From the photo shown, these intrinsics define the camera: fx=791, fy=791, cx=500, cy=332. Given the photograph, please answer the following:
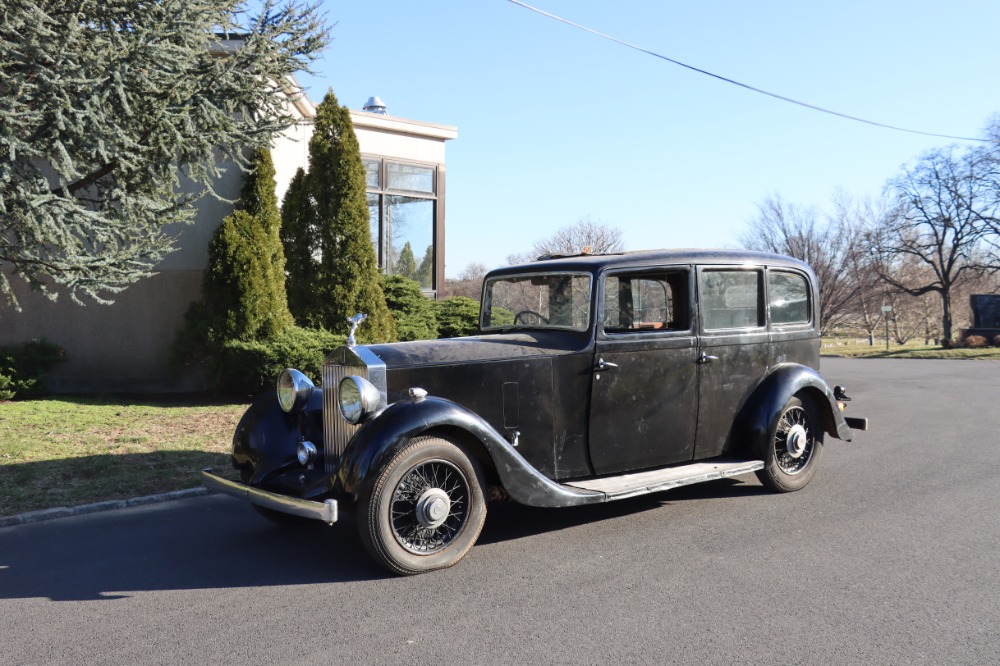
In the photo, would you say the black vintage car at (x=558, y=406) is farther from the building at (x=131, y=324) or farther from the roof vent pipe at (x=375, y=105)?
the roof vent pipe at (x=375, y=105)

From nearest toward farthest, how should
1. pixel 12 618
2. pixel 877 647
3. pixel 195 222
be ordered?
pixel 877 647 → pixel 12 618 → pixel 195 222

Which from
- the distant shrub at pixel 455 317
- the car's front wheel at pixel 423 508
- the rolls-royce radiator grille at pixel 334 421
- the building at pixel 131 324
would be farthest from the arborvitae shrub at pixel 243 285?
the car's front wheel at pixel 423 508

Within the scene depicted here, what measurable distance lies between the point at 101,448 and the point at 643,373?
218 inches

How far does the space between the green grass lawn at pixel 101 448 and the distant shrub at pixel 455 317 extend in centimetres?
496

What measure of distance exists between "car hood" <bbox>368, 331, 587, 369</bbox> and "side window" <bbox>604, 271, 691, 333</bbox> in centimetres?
49

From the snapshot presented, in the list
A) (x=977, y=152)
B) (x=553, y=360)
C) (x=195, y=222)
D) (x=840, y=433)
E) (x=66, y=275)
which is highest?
(x=977, y=152)

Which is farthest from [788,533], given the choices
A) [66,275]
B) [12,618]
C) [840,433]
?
[66,275]

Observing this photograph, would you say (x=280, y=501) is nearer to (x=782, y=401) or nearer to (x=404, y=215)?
(x=782, y=401)

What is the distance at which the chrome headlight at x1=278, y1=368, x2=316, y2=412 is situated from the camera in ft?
17.6

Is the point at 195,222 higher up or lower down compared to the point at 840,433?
higher up

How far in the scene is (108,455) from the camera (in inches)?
299

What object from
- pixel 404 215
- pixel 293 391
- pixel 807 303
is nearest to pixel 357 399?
pixel 293 391

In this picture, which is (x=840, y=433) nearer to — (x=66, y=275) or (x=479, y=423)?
(x=479, y=423)

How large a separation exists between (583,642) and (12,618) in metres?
2.81
